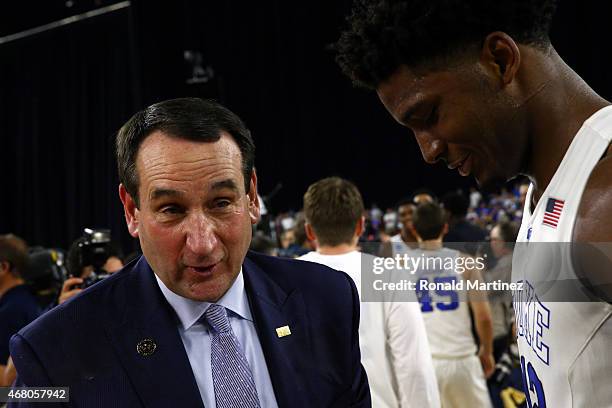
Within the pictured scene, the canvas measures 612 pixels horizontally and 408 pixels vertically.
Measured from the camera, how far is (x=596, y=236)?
1001mm

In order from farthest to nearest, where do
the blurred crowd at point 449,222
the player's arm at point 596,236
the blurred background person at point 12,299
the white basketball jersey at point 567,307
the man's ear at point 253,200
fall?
the blurred crowd at point 449,222, the blurred background person at point 12,299, the man's ear at point 253,200, the white basketball jersey at point 567,307, the player's arm at point 596,236

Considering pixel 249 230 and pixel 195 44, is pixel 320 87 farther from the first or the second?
pixel 249 230

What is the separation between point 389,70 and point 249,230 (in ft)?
1.44

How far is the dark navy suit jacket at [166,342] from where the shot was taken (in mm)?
1248

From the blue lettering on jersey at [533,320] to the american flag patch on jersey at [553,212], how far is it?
158 millimetres

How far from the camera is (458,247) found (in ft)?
12.4

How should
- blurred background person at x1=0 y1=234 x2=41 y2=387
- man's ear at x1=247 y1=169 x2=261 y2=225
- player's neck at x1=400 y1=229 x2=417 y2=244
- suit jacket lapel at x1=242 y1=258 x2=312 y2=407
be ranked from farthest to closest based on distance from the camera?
player's neck at x1=400 y1=229 x2=417 y2=244, blurred background person at x1=0 y1=234 x2=41 y2=387, man's ear at x1=247 y1=169 x2=261 y2=225, suit jacket lapel at x1=242 y1=258 x2=312 y2=407

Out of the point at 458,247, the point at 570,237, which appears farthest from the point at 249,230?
the point at 458,247

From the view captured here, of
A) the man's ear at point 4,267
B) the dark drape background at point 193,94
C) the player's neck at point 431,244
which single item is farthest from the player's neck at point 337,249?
the dark drape background at point 193,94

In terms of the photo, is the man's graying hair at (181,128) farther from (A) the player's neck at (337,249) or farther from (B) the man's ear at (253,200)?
(A) the player's neck at (337,249)

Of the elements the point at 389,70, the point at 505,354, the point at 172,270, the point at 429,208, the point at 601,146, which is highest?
the point at 389,70

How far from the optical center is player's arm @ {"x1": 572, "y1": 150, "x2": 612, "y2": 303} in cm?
99
